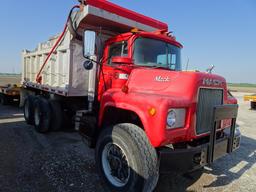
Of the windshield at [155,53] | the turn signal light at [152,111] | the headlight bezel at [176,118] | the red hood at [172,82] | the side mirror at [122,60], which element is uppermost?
the windshield at [155,53]

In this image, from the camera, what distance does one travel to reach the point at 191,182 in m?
3.57

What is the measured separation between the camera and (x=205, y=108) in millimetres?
3076

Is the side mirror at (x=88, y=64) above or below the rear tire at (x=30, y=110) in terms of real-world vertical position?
above

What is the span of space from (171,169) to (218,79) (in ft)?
5.35

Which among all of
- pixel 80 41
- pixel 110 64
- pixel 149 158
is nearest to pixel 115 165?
pixel 149 158

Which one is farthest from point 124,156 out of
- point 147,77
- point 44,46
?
point 44,46

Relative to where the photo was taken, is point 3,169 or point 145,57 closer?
point 3,169

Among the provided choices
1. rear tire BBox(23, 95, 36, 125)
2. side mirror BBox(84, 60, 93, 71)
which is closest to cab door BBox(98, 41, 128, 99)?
side mirror BBox(84, 60, 93, 71)

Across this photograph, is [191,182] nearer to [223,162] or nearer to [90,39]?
[223,162]

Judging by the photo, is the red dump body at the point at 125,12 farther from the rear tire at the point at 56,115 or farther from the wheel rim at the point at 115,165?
the rear tire at the point at 56,115

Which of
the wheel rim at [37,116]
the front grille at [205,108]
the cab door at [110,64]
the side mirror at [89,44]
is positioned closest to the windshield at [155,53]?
the cab door at [110,64]

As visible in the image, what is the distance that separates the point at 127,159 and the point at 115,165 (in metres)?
0.44

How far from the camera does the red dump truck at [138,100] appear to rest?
267 cm

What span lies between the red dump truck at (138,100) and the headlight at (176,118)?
12 millimetres
